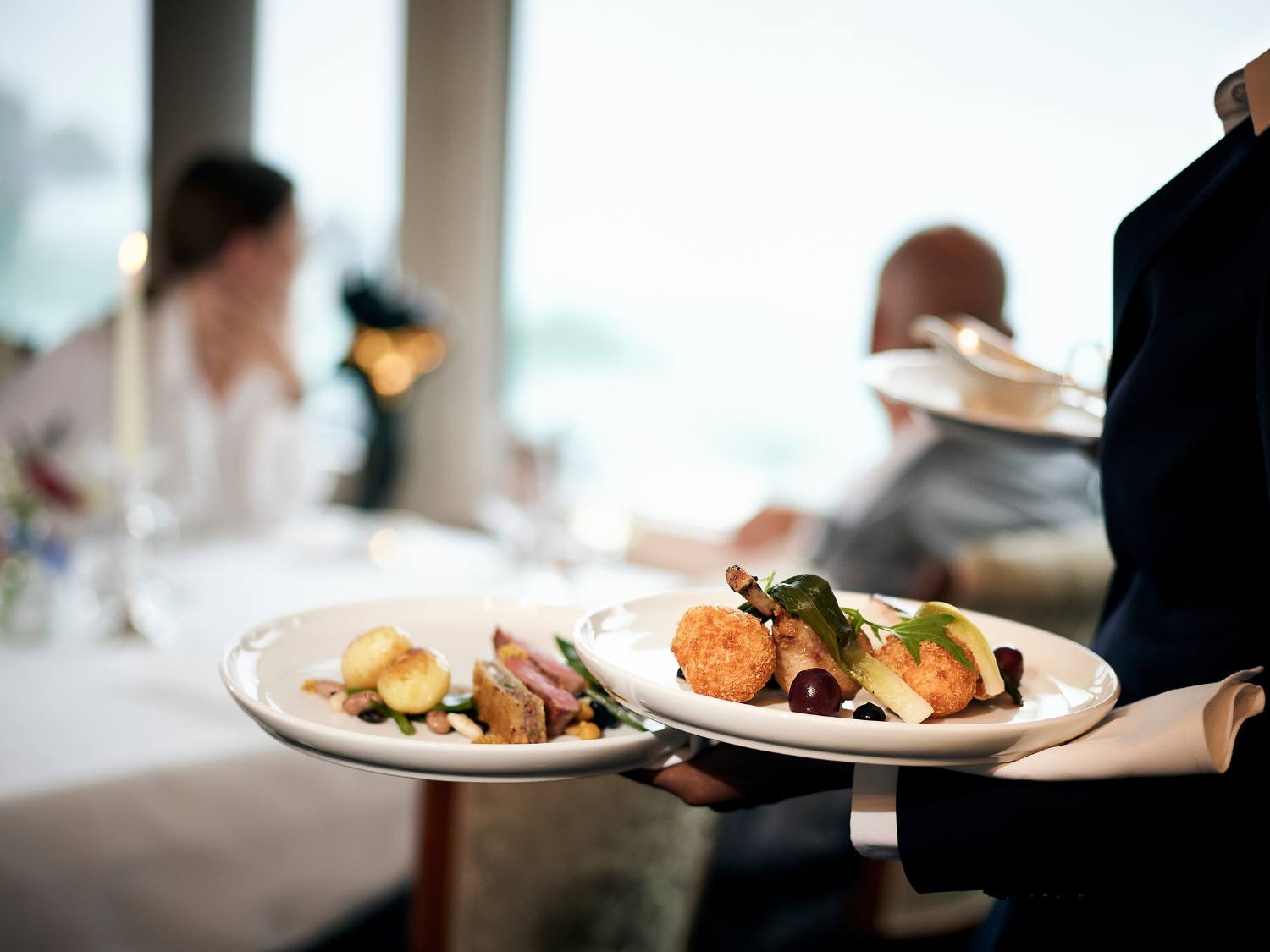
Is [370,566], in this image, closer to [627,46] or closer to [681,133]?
[681,133]

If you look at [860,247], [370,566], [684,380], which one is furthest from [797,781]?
[684,380]

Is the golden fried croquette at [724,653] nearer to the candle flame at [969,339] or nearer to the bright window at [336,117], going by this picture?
the candle flame at [969,339]

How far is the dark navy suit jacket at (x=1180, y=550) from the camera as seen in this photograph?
73 cm

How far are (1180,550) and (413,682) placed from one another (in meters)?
0.63

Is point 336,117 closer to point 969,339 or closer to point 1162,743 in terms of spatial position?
point 969,339

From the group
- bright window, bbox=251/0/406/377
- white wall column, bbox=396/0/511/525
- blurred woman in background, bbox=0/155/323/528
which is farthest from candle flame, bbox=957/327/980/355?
bright window, bbox=251/0/406/377

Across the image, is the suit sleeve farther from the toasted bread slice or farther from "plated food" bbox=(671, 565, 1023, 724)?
the toasted bread slice

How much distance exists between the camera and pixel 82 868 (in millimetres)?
1408

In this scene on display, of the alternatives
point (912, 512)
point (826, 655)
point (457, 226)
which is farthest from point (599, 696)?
point (457, 226)

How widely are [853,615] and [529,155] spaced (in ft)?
14.5

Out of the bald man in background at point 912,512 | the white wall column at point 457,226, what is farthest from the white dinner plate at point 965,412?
the white wall column at point 457,226

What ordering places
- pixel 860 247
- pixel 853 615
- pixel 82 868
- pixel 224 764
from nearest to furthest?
pixel 853 615
pixel 82 868
pixel 224 764
pixel 860 247

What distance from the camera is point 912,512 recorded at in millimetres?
2494

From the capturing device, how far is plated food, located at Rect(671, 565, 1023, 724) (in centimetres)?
71
